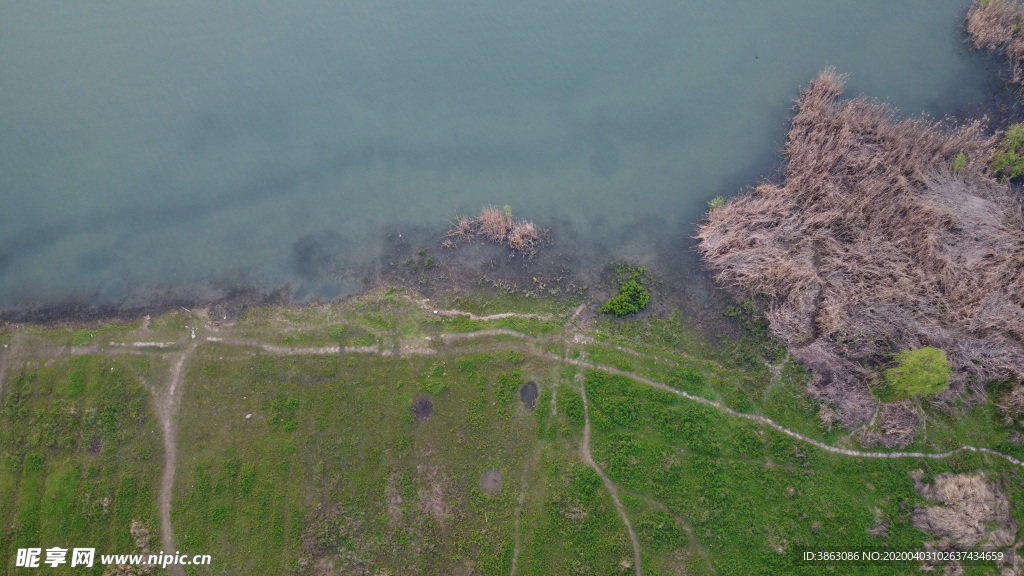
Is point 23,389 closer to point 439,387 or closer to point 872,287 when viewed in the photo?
point 439,387

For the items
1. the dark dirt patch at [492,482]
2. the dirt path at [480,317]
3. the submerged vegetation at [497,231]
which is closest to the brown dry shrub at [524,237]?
the submerged vegetation at [497,231]

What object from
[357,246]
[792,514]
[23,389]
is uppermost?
[357,246]

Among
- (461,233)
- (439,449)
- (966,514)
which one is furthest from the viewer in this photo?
(461,233)

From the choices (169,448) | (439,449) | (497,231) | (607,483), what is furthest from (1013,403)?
(169,448)

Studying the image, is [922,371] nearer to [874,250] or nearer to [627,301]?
[874,250]

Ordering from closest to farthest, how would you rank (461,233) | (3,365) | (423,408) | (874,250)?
(423,408), (874,250), (3,365), (461,233)

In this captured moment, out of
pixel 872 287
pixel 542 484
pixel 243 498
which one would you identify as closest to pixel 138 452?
pixel 243 498
